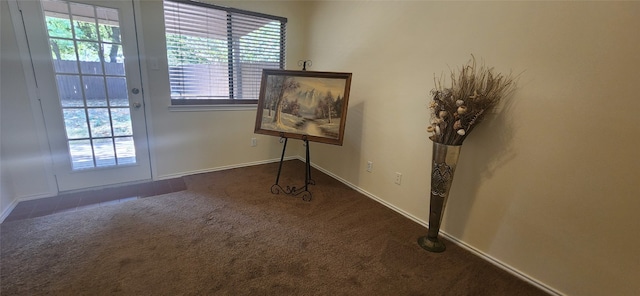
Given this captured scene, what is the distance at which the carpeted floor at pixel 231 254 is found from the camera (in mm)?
1635

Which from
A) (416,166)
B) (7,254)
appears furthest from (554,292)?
(7,254)

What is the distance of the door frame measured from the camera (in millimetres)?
2217

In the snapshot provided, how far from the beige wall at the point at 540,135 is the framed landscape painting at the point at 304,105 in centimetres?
50

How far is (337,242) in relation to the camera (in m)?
2.12

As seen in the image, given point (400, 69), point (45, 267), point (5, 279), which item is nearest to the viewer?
point (5, 279)

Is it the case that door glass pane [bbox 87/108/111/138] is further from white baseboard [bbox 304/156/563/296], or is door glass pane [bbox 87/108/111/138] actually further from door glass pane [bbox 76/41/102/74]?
white baseboard [bbox 304/156/563/296]

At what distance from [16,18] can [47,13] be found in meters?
0.21

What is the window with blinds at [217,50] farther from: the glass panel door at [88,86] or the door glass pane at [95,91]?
the door glass pane at [95,91]

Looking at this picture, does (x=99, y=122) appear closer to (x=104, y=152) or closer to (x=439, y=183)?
(x=104, y=152)

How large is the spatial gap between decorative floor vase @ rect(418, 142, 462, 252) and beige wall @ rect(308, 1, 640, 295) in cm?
25

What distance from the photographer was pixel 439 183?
6.47 feet

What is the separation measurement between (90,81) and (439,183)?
10.7 feet

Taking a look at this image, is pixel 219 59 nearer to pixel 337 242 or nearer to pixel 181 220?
pixel 181 220

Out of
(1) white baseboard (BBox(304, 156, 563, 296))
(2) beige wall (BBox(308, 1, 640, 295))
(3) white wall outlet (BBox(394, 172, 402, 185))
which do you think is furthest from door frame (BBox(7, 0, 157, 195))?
(3) white wall outlet (BBox(394, 172, 402, 185))
